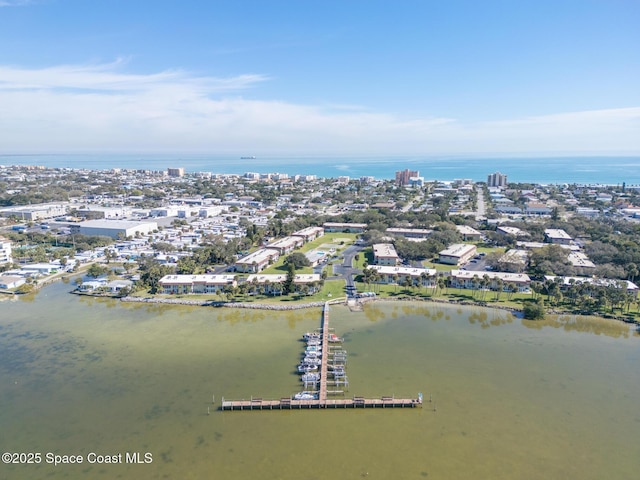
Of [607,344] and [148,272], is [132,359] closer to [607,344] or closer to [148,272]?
[148,272]

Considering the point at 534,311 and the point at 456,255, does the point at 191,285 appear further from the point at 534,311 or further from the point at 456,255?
the point at 534,311

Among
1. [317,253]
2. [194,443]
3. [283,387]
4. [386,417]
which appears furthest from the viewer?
[317,253]

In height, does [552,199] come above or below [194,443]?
above

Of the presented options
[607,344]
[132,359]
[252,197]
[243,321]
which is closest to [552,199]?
[252,197]

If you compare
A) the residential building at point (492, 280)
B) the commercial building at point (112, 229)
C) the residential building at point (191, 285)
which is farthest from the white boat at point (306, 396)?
the commercial building at point (112, 229)

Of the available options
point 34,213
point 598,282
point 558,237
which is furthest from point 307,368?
point 34,213

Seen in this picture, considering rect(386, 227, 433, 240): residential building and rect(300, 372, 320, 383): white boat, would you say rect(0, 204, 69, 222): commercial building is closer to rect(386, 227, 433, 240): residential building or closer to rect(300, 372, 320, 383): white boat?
rect(386, 227, 433, 240): residential building
